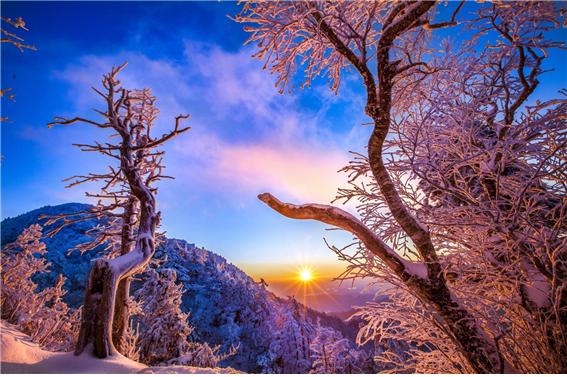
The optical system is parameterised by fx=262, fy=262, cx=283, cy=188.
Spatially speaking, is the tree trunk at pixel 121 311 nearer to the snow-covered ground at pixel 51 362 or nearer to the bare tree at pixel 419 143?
the snow-covered ground at pixel 51 362

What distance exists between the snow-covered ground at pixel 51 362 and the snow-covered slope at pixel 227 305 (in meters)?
25.0

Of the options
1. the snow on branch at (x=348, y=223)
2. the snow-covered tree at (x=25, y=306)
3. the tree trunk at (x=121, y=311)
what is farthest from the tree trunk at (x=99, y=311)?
the snow-covered tree at (x=25, y=306)

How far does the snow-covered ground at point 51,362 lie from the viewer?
2738mm

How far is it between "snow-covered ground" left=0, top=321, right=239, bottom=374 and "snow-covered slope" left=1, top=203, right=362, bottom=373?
25.0 metres

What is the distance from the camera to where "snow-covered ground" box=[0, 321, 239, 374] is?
274 centimetres

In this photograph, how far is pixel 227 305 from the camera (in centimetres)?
3331

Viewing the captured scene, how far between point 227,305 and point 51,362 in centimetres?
3319

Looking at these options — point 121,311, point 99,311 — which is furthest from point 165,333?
point 99,311

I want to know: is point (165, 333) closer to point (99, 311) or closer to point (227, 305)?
point (99, 311)

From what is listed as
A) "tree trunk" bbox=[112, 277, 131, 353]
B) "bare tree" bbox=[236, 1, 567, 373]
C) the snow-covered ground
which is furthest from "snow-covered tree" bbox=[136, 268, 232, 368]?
"bare tree" bbox=[236, 1, 567, 373]

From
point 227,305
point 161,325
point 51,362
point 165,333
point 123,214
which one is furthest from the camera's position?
point 227,305

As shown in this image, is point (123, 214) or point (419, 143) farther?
point (123, 214)

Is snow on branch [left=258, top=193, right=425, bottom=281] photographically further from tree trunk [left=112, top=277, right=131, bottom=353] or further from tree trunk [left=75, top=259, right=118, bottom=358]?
tree trunk [left=112, top=277, right=131, bottom=353]

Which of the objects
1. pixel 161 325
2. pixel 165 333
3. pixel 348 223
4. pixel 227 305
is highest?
pixel 348 223
